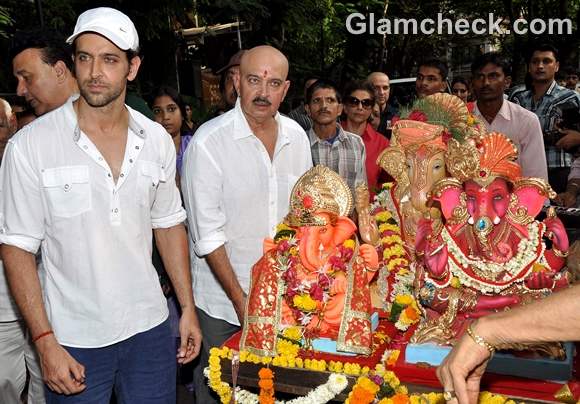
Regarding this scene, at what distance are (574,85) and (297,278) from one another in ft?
25.1

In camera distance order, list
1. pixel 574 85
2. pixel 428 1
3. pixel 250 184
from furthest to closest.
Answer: pixel 428 1 < pixel 574 85 < pixel 250 184

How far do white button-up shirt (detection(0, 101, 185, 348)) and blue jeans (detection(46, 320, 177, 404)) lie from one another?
5cm

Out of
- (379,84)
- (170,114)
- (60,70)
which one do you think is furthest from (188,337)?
(379,84)

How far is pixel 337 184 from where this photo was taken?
2.89 m

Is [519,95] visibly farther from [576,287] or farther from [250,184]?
[576,287]

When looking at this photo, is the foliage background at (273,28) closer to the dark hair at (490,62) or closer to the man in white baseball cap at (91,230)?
the man in white baseball cap at (91,230)

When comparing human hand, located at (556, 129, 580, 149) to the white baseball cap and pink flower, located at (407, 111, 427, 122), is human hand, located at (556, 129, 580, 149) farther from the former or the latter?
the white baseball cap

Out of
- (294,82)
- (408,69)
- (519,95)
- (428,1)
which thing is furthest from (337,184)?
(408,69)

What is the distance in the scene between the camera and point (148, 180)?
2.60 metres

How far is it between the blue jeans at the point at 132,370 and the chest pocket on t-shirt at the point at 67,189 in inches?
20.5

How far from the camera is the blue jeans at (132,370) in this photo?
8.09ft

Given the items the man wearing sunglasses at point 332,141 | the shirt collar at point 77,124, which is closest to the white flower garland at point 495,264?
the shirt collar at point 77,124

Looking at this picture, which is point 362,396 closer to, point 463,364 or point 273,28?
point 463,364

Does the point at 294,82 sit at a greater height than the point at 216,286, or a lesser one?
greater
